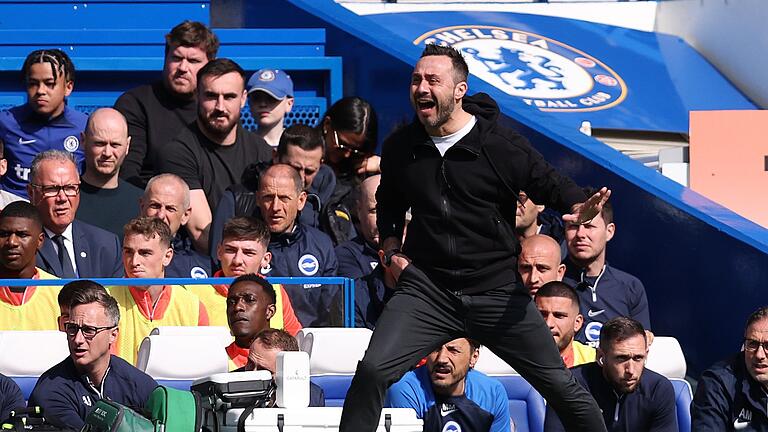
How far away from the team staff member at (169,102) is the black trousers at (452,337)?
150 inches

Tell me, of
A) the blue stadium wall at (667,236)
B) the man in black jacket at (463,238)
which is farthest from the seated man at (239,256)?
the blue stadium wall at (667,236)

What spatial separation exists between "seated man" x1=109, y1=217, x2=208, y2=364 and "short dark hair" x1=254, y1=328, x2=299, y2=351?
0.75m

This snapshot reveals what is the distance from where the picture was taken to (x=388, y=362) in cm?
560

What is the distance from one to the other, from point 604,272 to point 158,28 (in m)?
4.48

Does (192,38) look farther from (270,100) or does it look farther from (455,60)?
(455,60)

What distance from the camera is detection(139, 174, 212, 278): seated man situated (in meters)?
8.23

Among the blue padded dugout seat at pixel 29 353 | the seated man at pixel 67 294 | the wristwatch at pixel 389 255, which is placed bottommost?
the blue padded dugout seat at pixel 29 353

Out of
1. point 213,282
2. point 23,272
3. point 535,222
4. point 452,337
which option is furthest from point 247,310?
point 535,222

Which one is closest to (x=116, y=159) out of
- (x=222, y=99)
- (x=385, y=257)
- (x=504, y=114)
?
(x=222, y=99)

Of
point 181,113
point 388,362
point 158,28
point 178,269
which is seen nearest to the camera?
point 388,362

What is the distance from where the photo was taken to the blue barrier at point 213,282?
7.47m

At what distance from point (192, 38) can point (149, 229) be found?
6.20 feet

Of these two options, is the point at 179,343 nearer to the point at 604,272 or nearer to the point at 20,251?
the point at 20,251

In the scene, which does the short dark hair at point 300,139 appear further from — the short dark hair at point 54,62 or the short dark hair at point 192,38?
the short dark hair at point 54,62
